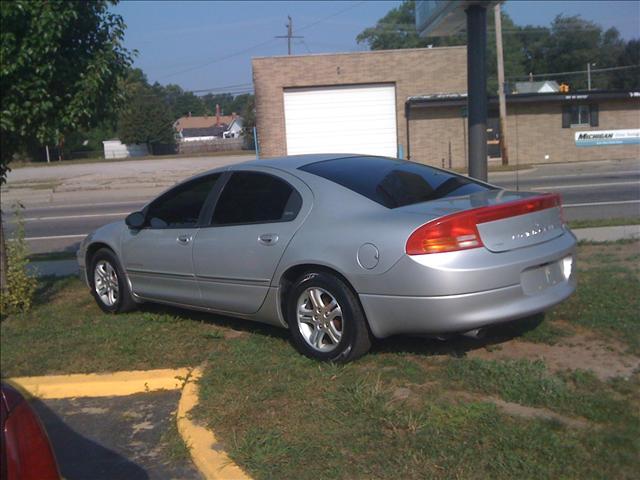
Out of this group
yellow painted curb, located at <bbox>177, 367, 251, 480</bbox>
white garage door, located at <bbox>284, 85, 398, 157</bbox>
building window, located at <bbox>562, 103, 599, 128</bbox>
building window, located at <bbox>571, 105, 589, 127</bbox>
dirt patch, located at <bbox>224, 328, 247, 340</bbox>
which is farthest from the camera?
white garage door, located at <bbox>284, 85, 398, 157</bbox>

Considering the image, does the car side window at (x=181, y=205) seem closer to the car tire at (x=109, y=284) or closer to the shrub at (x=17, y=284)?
the car tire at (x=109, y=284)

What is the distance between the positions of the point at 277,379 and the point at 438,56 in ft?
97.1

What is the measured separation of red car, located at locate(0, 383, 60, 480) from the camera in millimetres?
2133

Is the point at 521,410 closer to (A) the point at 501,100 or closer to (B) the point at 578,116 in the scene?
(A) the point at 501,100

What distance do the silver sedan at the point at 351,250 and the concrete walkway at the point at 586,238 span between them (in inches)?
154

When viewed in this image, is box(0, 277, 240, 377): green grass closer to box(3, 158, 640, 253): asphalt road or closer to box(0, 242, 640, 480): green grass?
box(0, 242, 640, 480): green grass

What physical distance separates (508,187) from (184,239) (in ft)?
50.2

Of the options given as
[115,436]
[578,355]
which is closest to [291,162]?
[115,436]

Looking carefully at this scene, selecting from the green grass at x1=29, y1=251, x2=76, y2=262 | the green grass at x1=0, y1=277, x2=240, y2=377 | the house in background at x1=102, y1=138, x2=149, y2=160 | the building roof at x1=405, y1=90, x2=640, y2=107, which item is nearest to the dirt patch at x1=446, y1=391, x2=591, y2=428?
the green grass at x1=0, y1=277, x2=240, y2=377

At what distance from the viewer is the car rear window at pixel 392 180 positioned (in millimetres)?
5094

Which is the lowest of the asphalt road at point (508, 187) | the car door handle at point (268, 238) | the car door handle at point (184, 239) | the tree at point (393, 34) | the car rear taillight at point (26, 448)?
the asphalt road at point (508, 187)

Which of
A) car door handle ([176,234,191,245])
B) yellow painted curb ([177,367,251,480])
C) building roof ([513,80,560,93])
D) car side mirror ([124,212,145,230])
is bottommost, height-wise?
yellow painted curb ([177,367,251,480])

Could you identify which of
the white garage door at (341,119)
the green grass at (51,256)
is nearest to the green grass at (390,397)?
the green grass at (51,256)

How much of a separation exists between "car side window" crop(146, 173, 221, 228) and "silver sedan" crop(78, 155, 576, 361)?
0.04 feet
